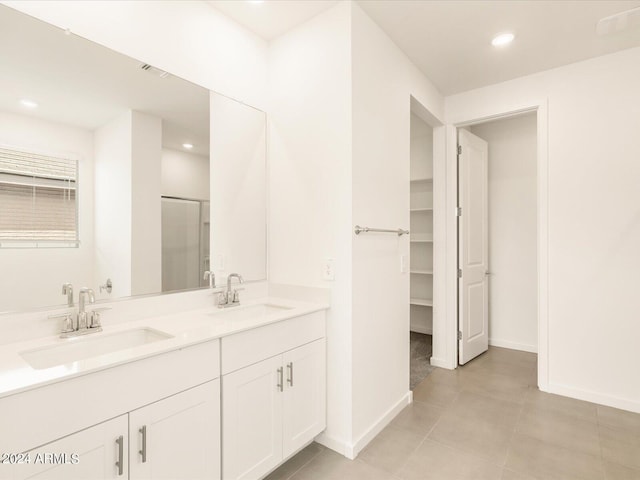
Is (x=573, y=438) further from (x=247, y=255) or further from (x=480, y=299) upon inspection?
(x=247, y=255)

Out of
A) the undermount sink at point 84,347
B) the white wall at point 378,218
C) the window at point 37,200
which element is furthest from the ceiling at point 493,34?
the undermount sink at point 84,347

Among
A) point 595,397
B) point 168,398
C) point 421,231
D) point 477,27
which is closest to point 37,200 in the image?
point 168,398

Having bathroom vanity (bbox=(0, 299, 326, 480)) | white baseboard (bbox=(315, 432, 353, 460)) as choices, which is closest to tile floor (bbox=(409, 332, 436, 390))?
white baseboard (bbox=(315, 432, 353, 460))

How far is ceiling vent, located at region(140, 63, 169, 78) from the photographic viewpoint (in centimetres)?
178

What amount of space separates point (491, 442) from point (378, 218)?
5.21 ft

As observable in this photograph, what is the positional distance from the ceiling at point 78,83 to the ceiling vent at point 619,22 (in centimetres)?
260

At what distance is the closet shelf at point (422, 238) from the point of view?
4.39 meters

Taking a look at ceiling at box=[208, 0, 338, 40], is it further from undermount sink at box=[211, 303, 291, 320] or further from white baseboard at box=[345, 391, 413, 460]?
white baseboard at box=[345, 391, 413, 460]

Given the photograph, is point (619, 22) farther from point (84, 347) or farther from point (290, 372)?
point (84, 347)

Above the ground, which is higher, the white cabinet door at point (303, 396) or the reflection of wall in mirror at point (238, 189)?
Answer: the reflection of wall in mirror at point (238, 189)

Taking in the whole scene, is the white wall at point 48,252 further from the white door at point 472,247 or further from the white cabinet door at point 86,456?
the white door at point 472,247

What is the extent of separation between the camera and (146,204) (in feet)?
6.09

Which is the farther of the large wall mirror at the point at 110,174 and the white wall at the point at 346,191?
the white wall at the point at 346,191

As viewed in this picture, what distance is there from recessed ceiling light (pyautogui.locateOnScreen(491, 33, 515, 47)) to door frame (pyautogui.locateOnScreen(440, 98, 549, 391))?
2.41 ft
